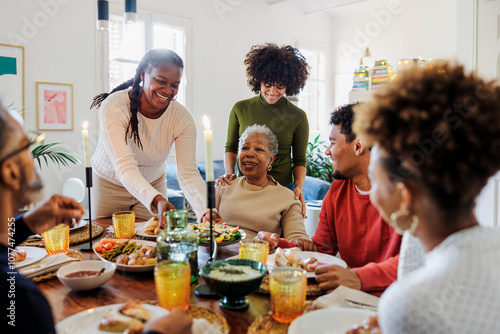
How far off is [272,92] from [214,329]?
2.10 m

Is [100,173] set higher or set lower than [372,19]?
lower

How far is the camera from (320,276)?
1.21 m

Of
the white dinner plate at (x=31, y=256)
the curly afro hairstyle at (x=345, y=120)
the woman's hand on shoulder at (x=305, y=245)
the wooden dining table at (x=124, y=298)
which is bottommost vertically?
the wooden dining table at (x=124, y=298)

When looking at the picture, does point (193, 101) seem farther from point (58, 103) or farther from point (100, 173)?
point (100, 173)

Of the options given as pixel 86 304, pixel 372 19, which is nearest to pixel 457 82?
pixel 86 304

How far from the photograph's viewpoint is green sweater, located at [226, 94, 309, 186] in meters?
2.82

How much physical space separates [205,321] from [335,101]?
282 inches

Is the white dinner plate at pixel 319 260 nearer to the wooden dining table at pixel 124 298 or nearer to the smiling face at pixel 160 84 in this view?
the wooden dining table at pixel 124 298

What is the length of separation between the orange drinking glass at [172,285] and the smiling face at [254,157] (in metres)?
1.26

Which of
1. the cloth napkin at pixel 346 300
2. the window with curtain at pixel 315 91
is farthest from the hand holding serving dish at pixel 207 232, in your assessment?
the window with curtain at pixel 315 91

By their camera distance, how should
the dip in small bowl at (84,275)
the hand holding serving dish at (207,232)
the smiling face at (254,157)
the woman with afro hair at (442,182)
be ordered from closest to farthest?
1. the woman with afro hair at (442,182)
2. the dip in small bowl at (84,275)
3. the hand holding serving dish at (207,232)
4. the smiling face at (254,157)

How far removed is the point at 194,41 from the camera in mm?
5477

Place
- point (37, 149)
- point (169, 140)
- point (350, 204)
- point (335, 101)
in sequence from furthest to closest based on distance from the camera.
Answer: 1. point (335, 101)
2. point (37, 149)
3. point (169, 140)
4. point (350, 204)

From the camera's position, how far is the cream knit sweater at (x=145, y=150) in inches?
77.7
